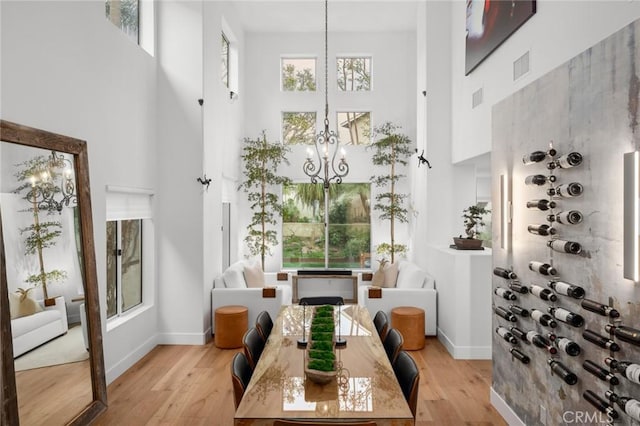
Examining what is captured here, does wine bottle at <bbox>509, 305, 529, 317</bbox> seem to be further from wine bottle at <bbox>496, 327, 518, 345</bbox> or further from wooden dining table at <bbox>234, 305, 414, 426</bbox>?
wooden dining table at <bbox>234, 305, 414, 426</bbox>

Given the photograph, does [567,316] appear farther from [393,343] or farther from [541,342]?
[393,343]

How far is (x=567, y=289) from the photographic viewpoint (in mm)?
2486

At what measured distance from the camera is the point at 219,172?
6.43 meters

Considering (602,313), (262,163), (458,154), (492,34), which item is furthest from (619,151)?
(262,163)

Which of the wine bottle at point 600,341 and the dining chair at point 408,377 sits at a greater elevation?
the wine bottle at point 600,341

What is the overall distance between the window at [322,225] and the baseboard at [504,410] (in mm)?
4620

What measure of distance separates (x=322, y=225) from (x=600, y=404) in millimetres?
6313

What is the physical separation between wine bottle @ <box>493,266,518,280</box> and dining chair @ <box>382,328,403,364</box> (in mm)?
942

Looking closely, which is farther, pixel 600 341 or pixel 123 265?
pixel 123 265

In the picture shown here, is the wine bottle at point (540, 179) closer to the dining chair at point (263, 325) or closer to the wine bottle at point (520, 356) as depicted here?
the wine bottle at point (520, 356)

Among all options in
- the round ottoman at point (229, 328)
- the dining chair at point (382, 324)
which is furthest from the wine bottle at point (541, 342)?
the round ottoman at point (229, 328)

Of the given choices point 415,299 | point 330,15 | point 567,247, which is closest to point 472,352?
point 415,299

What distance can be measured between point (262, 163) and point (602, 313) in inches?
248

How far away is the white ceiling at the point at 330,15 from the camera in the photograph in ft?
23.4
